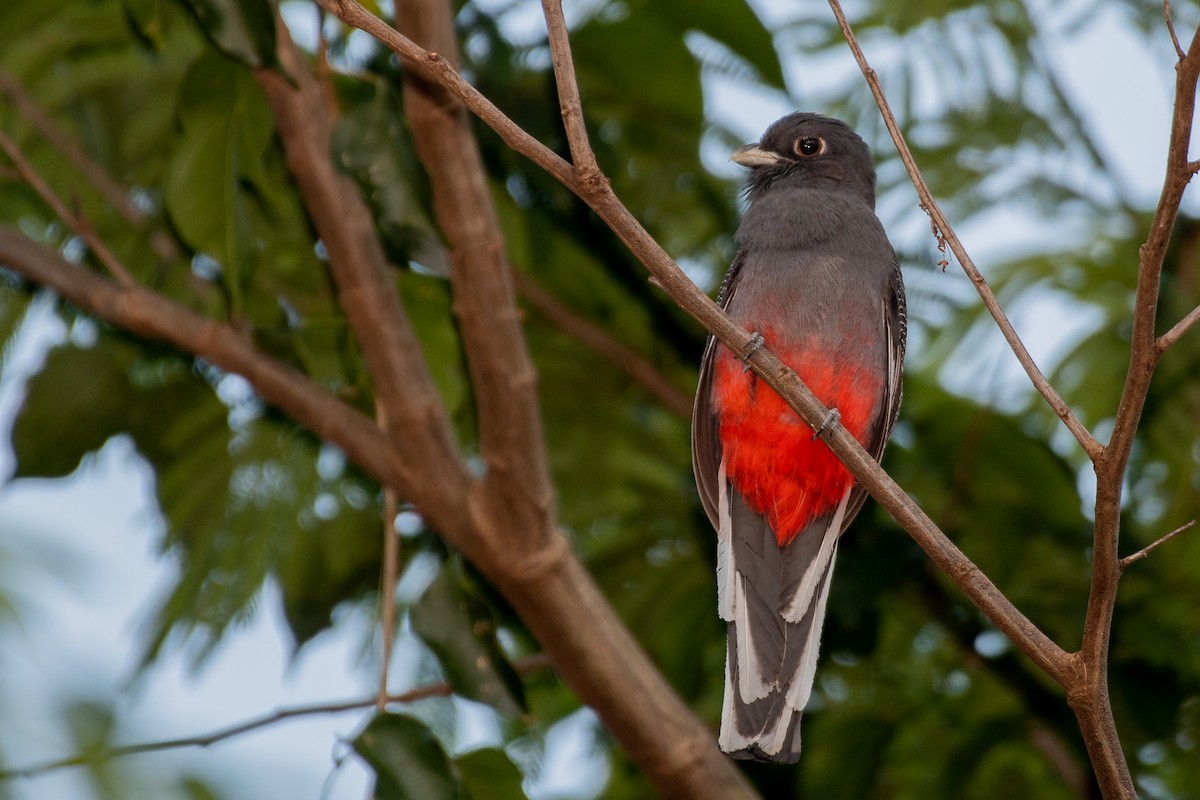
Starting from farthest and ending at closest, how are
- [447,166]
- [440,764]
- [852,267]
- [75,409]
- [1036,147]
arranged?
[1036,147] < [75,409] < [852,267] < [447,166] < [440,764]

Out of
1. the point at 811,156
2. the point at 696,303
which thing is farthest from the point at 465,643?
the point at 811,156

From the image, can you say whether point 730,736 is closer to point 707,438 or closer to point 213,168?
point 707,438

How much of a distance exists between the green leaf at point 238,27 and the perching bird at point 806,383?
1.29 metres

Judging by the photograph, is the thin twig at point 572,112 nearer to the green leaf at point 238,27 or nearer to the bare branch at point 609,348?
the green leaf at point 238,27

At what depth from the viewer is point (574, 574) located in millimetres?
3277

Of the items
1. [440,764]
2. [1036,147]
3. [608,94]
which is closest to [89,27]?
[608,94]

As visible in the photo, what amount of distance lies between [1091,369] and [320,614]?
8.58ft

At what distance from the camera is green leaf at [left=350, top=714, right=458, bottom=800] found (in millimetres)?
2674

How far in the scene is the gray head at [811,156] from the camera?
398cm

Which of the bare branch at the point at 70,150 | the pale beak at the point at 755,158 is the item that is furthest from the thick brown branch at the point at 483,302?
the bare branch at the point at 70,150

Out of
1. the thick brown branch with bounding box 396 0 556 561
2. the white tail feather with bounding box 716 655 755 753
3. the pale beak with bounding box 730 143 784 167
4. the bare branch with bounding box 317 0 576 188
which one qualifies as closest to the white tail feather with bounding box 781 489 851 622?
the white tail feather with bounding box 716 655 755 753

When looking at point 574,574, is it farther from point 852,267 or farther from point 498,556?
point 852,267

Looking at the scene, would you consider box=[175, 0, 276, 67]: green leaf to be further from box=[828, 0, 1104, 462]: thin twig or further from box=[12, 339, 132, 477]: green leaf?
box=[12, 339, 132, 477]: green leaf

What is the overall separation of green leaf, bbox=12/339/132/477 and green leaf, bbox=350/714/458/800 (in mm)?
1543
